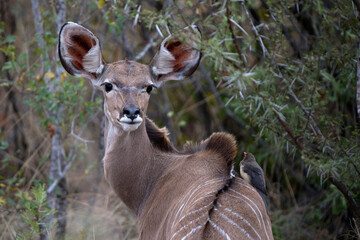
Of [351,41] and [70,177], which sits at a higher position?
[351,41]

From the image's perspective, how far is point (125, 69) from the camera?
473 cm

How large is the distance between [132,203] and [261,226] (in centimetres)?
164

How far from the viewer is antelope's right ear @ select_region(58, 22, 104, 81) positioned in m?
4.77

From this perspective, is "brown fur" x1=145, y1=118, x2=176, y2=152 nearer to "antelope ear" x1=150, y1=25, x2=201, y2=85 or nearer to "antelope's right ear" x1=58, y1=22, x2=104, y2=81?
"antelope ear" x1=150, y1=25, x2=201, y2=85

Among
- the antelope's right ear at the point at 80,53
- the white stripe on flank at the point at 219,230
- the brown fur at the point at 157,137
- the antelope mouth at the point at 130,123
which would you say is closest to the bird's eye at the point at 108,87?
the antelope's right ear at the point at 80,53

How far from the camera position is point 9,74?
24.7ft

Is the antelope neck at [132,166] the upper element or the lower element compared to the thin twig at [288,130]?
upper

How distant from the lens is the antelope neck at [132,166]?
186 inches

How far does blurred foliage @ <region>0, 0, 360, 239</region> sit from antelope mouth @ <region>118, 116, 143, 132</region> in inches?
29.5

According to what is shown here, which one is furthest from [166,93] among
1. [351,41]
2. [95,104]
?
[351,41]

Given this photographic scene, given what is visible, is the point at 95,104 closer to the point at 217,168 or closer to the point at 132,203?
the point at 132,203

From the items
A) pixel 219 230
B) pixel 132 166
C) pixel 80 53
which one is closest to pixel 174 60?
pixel 80 53

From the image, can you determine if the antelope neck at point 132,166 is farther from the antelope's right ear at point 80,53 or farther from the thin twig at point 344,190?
the thin twig at point 344,190

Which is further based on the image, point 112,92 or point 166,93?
point 166,93
